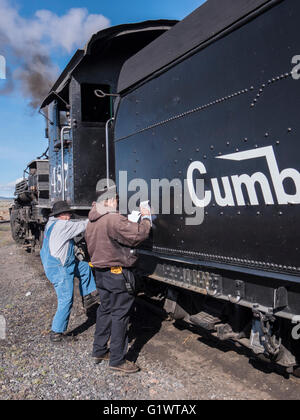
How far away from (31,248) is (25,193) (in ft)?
6.01

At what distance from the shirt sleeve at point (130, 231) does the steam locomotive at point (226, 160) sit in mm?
208

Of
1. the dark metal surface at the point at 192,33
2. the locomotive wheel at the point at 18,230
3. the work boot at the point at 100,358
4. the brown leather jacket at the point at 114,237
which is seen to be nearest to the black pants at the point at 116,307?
the brown leather jacket at the point at 114,237

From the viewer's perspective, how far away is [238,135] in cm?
263

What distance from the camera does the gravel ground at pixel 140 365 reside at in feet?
10.3

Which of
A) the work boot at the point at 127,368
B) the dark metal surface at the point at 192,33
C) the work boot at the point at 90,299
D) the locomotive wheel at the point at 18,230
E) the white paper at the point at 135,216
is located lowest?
the work boot at the point at 127,368

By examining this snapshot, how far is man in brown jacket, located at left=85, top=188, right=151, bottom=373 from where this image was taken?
A: 3.52 metres

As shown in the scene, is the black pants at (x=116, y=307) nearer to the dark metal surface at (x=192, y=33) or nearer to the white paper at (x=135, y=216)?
the white paper at (x=135, y=216)

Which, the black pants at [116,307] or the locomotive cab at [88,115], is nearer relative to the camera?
the black pants at [116,307]

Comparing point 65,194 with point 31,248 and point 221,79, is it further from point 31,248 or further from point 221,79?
point 31,248

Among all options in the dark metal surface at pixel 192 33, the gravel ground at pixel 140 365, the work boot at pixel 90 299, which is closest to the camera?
the dark metal surface at pixel 192 33

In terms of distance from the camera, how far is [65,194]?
6.13 m

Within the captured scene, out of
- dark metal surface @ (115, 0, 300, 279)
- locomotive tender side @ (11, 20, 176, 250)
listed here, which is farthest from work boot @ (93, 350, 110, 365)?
locomotive tender side @ (11, 20, 176, 250)

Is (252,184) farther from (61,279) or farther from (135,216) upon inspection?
(61,279)

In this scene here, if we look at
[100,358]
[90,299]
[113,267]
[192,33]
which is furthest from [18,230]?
[192,33]
